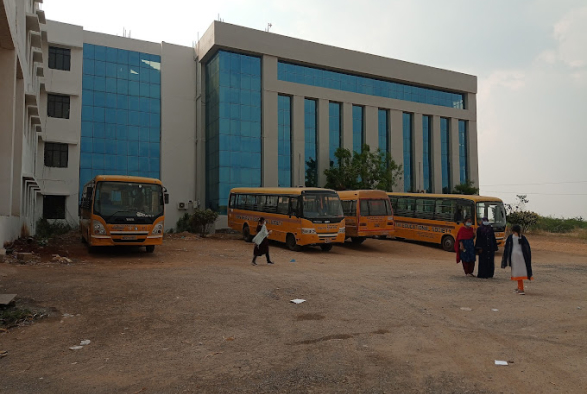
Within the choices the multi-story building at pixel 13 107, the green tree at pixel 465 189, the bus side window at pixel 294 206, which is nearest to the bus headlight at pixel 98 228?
the multi-story building at pixel 13 107

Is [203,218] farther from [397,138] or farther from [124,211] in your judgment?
[397,138]

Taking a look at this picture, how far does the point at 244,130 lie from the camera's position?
3088 cm

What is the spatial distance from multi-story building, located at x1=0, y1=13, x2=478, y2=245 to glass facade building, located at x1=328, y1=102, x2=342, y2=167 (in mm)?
89

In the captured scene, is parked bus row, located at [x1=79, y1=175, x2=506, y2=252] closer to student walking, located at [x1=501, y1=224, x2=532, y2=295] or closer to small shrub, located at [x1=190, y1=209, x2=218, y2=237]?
small shrub, located at [x1=190, y1=209, x2=218, y2=237]

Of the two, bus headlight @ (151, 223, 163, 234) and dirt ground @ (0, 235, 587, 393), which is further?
bus headlight @ (151, 223, 163, 234)

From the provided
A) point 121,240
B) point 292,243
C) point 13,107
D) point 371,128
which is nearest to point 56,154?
point 13,107

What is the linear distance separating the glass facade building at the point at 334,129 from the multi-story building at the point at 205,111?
89 mm

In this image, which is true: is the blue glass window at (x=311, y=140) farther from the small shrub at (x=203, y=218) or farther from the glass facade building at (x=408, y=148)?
the small shrub at (x=203, y=218)

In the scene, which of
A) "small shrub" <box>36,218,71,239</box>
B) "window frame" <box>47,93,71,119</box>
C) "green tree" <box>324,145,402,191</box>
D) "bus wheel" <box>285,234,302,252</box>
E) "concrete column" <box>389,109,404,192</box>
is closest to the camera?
"bus wheel" <box>285,234,302,252</box>

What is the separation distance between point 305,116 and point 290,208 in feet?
55.3

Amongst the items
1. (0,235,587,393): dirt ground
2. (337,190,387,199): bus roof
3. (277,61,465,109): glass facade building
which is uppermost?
(277,61,465,109): glass facade building

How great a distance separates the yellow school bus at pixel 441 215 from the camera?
19219 millimetres

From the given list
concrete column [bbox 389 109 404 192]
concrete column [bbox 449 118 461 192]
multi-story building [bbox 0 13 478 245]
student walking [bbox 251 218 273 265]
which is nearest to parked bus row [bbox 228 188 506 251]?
student walking [bbox 251 218 273 265]

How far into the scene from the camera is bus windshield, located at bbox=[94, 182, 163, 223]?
566 inches
